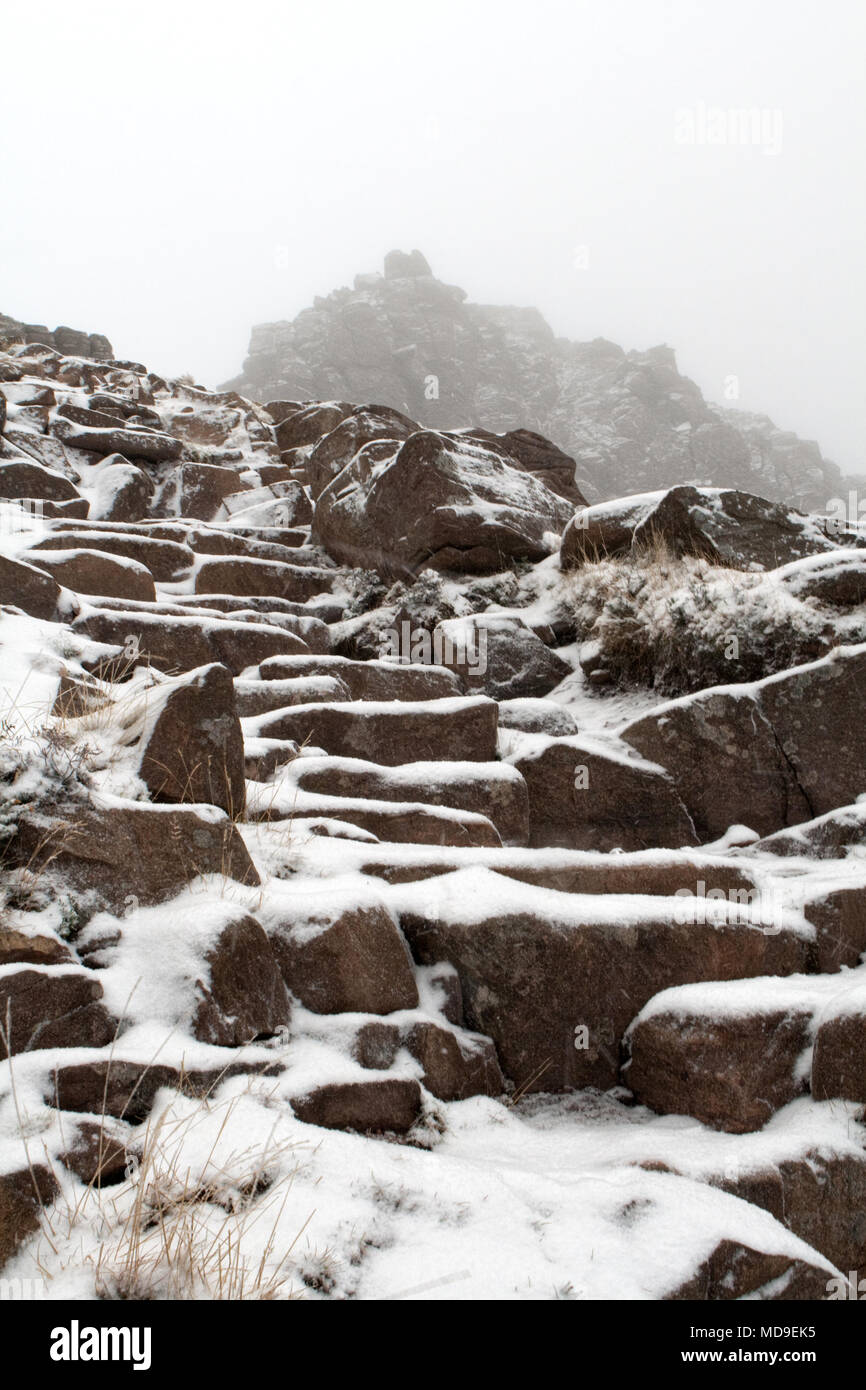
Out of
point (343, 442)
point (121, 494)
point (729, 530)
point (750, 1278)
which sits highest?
point (343, 442)

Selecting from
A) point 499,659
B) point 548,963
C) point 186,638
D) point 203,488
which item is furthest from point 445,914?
point 203,488

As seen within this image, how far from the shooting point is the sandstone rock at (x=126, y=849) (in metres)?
2.82

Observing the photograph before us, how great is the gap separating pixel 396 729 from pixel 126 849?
8.11 feet

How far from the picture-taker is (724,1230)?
232 cm

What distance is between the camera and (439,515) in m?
9.07

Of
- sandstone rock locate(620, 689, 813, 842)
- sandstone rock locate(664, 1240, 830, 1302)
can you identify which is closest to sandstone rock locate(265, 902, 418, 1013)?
sandstone rock locate(664, 1240, 830, 1302)

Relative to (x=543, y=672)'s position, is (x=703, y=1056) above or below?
below

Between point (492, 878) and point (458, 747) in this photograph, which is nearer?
point (492, 878)

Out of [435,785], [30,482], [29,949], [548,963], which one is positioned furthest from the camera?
[30,482]

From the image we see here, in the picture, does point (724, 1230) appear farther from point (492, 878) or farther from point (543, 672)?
point (543, 672)

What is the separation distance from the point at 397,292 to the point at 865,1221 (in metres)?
Result: 47.5

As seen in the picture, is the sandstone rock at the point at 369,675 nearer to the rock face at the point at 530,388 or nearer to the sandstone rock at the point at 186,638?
the sandstone rock at the point at 186,638

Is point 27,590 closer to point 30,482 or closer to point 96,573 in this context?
point 96,573
